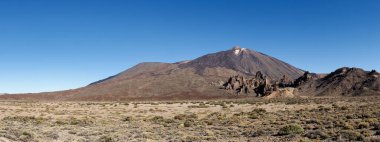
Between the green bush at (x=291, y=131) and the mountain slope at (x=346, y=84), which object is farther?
the mountain slope at (x=346, y=84)

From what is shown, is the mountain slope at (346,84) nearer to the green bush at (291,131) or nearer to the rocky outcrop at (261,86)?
the rocky outcrop at (261,86)

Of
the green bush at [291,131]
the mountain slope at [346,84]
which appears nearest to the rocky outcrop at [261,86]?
the mountain slope at [346,84]

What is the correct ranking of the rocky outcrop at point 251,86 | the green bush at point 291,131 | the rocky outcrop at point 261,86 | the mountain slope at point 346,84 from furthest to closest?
the rocky outcrop at point 251,86 < the rocky outcrop at point 261,86 < the mountain slope at point 346,84 < the green bush at point 291,131

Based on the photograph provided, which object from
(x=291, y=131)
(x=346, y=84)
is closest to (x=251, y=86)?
(x=346, y=84)

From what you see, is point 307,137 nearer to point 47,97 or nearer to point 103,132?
point 103,132

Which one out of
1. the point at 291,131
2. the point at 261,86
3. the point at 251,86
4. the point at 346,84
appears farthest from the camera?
the point at 251,86

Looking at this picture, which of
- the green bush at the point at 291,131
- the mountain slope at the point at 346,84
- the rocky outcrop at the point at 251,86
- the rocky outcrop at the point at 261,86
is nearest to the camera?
the green bush at the point at 291,131

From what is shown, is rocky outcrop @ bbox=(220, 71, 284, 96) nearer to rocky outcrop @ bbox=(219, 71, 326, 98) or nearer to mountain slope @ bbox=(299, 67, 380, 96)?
rocky outcrop @ bbox=(219, 71, 326, 98)

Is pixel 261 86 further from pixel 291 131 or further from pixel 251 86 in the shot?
pixel 291 131

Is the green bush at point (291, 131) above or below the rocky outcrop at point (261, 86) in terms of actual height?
below

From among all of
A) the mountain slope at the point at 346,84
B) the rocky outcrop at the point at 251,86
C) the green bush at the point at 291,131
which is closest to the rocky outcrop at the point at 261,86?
the rocky outcrop at the point at 251,86

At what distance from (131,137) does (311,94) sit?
118m

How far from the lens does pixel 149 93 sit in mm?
164000

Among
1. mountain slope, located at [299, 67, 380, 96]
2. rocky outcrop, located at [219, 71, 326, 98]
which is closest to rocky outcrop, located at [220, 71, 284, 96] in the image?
rocky outcrop, located at [219, 71, 326, 98]
